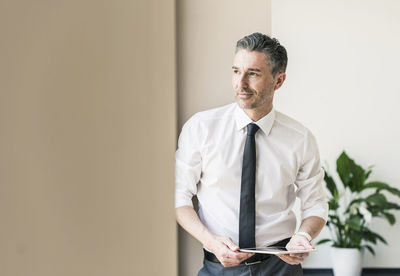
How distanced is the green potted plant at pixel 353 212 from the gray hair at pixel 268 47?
3247 millimetres

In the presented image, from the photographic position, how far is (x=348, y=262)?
5.35 metres

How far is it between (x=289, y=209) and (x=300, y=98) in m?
3.55

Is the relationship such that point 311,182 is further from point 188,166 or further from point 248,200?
point 188,166

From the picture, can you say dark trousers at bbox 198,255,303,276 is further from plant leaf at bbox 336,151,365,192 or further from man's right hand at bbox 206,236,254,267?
plant leaf at bbox 336,151,365,192

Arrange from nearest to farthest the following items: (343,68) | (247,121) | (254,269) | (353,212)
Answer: (254,269), (247,121), (353,212), (343,68)

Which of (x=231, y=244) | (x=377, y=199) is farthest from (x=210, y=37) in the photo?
(x=377, y=199)

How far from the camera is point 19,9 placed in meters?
0.08

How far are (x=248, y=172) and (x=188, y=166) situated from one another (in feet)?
0.84

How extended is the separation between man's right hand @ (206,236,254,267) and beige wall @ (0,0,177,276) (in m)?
1.92

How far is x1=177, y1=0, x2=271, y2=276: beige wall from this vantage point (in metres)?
2.18

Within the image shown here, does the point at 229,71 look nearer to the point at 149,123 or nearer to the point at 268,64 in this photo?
the point at 268,64

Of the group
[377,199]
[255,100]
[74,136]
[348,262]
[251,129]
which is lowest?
[348,262]

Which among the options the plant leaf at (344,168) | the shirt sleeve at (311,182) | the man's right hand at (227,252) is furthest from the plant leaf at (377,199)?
the man's right hand at (227,252)

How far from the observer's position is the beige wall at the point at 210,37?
2176mm
